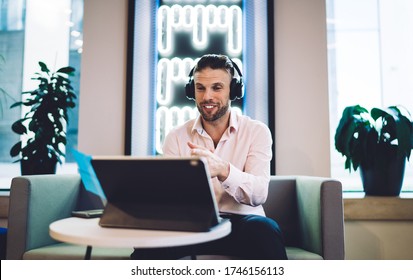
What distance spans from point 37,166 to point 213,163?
1725 mm

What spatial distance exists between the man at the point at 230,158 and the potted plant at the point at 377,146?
2.68 feet

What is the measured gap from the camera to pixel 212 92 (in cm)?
181

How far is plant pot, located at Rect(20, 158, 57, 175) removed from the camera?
2512 mm

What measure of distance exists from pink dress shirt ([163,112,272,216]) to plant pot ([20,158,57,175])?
1130mm

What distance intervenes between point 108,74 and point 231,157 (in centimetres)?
137

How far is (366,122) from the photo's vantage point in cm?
234

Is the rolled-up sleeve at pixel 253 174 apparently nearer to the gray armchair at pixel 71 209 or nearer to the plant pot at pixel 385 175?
the gray armchair at pixel 71 209

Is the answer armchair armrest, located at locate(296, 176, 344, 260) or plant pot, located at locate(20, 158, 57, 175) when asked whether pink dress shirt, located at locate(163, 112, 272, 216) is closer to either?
armchair armrest, located at locate(296, 176, 344, 260)

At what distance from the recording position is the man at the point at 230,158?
1.32m

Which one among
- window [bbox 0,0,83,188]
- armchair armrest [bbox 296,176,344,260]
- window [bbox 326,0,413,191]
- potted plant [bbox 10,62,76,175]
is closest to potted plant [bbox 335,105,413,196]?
window [bbox 326,0,413,191]

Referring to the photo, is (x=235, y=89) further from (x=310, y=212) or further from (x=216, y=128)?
(x=310, y=212)

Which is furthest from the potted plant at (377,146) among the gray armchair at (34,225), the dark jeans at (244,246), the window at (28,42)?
the window at (28,42)

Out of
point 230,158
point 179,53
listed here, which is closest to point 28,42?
point 179,53

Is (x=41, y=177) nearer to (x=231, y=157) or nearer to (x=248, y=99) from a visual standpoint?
(x=231, y=157)
